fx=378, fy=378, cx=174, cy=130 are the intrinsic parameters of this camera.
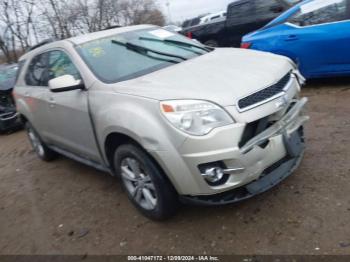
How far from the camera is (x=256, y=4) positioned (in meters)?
9.75

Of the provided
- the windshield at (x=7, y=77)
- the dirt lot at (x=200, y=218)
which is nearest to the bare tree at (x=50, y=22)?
the windshield at (x=7, y=77)

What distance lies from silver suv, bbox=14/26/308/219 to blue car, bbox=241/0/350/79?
8.09ft

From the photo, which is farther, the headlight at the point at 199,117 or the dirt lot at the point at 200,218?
the dirt lot at the point at 200,218

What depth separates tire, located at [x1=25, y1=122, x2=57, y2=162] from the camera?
5445 millimetres

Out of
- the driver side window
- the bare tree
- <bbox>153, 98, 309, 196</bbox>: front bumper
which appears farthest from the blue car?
the bare tree

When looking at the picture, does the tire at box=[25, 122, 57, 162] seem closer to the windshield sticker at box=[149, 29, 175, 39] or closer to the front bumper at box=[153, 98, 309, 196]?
the windshield sticker at box=[149, 29, 175, 39]

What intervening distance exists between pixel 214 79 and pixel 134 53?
1.17 metres

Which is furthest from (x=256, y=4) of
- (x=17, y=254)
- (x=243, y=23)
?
(x=17, y=254)

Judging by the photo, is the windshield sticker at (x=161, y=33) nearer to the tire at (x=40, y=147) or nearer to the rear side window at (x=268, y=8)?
the tire at (x=40, y=147)

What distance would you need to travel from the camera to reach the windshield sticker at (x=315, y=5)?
5883mm

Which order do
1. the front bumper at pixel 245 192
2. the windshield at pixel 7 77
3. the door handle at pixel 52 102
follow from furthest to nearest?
the windshield at pixel 7 77
the door handle at pixel 52 102
the front bumper at pixel 245 192

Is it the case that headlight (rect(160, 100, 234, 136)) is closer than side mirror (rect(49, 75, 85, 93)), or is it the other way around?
headlight (rect(160, 100, 234, 136))

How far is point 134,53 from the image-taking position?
12.7ft

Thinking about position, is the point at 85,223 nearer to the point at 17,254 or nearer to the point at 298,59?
the point at 17,254
